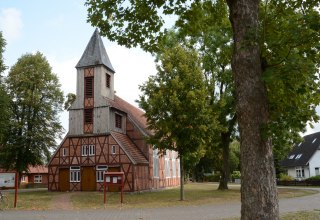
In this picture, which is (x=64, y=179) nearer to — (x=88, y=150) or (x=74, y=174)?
(x=74, y=174)


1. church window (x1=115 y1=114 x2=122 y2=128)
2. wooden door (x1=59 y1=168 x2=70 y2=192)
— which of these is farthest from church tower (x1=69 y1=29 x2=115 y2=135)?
wooden door (x1=59 y1=168 x2=70 y2=192)

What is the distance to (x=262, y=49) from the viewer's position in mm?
6977

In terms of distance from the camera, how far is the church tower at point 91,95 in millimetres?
34875

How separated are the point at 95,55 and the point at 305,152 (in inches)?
1430

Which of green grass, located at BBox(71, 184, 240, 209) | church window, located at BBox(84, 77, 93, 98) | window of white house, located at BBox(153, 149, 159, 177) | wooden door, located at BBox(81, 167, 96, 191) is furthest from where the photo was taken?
window of white house, located at BBox(153, 149, 159, 177)

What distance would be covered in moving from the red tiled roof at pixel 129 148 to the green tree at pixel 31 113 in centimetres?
1507

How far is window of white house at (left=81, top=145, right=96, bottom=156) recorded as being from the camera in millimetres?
34688

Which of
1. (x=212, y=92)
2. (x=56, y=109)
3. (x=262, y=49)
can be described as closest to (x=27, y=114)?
(x=56, y=109)

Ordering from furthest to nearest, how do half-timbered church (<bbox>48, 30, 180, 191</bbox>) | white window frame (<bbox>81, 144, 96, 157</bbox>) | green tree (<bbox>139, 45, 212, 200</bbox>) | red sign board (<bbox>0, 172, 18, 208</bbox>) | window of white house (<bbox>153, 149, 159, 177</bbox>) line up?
window of white house (<bbox>153, 149, 159, 177</bbox>), white window frame (<bbox>81, 144, 96, 157</bbox>), half-timbered church (<bbox>48, 30, 180, 191</bbox>), green tree (<bbox>139, 45, 212, 200</bbox>), red sign board (<bbox>0, 172, 18, 208</bbox>)

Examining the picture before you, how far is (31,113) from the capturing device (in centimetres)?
4697

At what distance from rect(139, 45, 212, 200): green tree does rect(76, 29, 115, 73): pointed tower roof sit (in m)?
10.3

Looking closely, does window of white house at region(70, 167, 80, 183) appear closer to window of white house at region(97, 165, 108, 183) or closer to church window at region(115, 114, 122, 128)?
window of white house at region(97, 165, 108, 183)

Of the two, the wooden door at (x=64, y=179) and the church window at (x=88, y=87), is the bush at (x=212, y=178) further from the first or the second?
the church window at (x=88, y=87)

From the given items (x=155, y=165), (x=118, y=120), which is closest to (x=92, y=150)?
(x=118, y=120)
